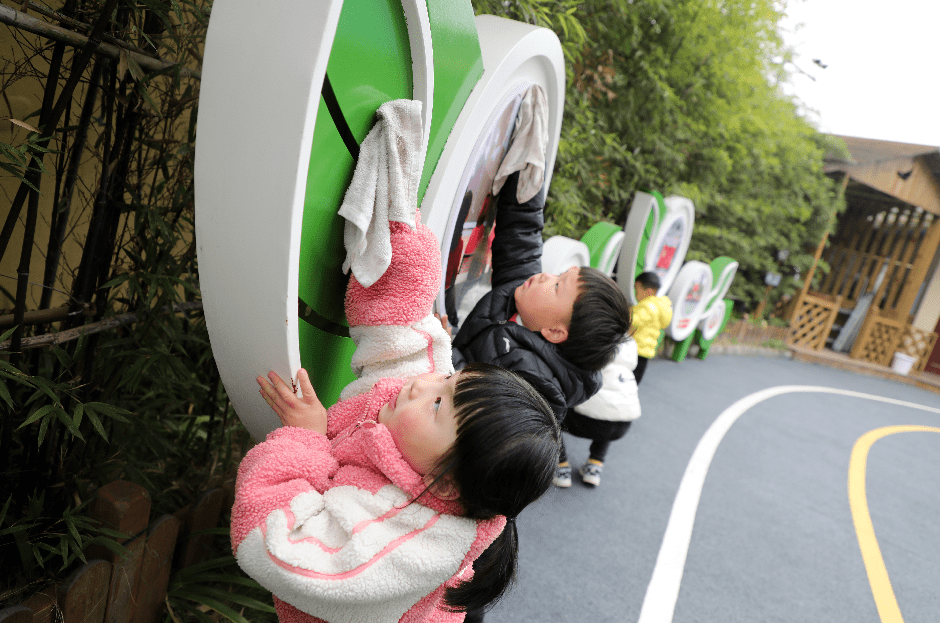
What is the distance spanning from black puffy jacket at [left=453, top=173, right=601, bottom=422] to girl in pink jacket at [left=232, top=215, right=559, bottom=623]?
3.01ft

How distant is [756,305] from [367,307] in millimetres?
13524

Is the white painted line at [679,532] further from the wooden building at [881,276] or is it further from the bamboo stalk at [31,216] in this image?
the wooden building at [881,276]

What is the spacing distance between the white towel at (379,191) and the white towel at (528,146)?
103 centimetres

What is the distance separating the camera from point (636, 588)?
2.86m

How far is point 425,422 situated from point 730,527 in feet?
10.8

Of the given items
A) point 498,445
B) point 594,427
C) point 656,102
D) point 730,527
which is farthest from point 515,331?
point 656,102

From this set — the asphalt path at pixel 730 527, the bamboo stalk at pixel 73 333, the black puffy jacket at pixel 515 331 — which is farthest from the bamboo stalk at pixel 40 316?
the asphalt path at pixel 730 527

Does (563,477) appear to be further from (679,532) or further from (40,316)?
(40,316)

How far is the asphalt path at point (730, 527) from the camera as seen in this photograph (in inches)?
112

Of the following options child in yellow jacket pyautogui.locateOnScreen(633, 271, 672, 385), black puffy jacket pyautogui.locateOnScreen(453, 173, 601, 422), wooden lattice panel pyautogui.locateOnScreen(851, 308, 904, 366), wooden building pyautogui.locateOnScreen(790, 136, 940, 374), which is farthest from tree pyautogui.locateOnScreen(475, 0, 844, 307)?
wooden lattice panel pyautogui.locateOnScreen(851, 308, 904, 366)

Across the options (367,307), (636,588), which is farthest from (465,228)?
(636,588)

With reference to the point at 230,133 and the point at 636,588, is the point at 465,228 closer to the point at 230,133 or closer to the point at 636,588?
the point at 230,133

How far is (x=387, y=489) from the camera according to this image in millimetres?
1112

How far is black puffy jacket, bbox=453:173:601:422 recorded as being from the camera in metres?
2.15
